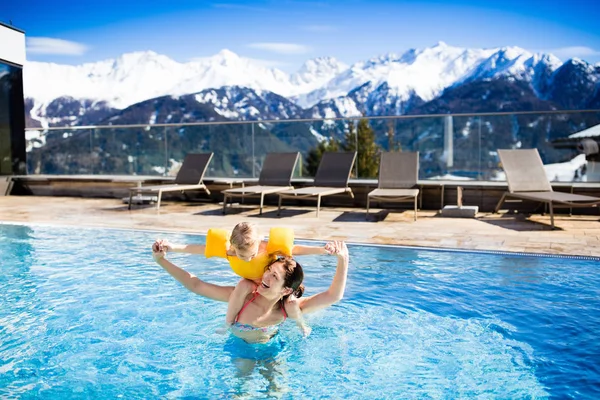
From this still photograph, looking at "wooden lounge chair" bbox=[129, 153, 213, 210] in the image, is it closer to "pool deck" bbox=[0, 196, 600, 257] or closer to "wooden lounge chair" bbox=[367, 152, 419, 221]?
"pool deck" bbox=[0, 196, 600, 257]

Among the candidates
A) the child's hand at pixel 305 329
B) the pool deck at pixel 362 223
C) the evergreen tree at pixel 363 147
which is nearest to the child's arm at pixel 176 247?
the child's hand at pixel 305 329

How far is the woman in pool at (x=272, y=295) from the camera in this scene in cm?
332

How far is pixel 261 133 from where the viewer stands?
11.8 meters

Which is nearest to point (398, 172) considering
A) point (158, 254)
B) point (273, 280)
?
point (273, 280)

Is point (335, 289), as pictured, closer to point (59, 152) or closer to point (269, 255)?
point (269, 255)

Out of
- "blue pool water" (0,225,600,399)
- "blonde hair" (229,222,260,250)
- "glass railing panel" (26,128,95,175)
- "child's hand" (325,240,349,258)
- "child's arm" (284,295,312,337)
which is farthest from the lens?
"glass railing panel" (26,128,95,175)

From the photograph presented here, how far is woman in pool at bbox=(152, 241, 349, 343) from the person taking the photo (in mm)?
3320

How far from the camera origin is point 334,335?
416 cm

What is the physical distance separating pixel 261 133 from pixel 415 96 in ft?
457

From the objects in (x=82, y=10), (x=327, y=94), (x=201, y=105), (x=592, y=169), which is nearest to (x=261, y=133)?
(x=592, y=169)

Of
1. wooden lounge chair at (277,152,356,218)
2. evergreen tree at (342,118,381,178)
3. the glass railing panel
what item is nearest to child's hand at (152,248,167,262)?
wooden lounge chair at (277,152,356,218)

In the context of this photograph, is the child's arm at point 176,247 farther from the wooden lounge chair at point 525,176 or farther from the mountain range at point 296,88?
the mountain range at point 296,88

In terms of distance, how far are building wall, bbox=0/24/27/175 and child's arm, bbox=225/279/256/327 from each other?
12240 millimetres

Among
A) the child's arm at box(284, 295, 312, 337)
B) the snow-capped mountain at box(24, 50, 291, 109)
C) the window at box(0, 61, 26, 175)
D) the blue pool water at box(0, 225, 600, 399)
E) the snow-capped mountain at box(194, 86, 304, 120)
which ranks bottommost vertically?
the blue pool water at box(0, 225, 600, 399)
